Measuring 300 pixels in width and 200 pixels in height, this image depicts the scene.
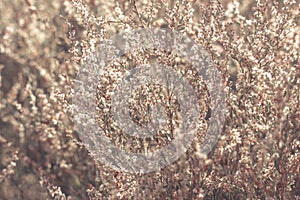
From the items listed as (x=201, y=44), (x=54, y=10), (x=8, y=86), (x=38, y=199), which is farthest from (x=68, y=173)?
(x=201, y=44)

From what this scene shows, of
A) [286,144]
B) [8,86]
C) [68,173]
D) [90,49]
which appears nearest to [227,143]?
[286,144]

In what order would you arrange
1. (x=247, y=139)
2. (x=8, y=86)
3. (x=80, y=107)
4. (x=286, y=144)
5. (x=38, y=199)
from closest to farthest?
1. (x=286, y=144)
2. (x=247, y=139)
3. (x=80, y=107)
4. (x=38, y=199)
5. (x=8, y=86)

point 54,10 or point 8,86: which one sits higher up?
point 54,10

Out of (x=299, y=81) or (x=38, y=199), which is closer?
(x=299, y=81)

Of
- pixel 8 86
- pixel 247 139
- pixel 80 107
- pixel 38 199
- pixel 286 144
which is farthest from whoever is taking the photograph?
pixel 8 86

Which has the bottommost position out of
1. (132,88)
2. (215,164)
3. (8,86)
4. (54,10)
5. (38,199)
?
(38,199)

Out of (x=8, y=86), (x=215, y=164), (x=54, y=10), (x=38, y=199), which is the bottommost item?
(x=38, y=199)

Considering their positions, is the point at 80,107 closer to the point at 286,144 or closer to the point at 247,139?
the point at 247,139

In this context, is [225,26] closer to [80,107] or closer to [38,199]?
[80,107]

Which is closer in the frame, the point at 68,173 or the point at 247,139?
the point at 247,139
